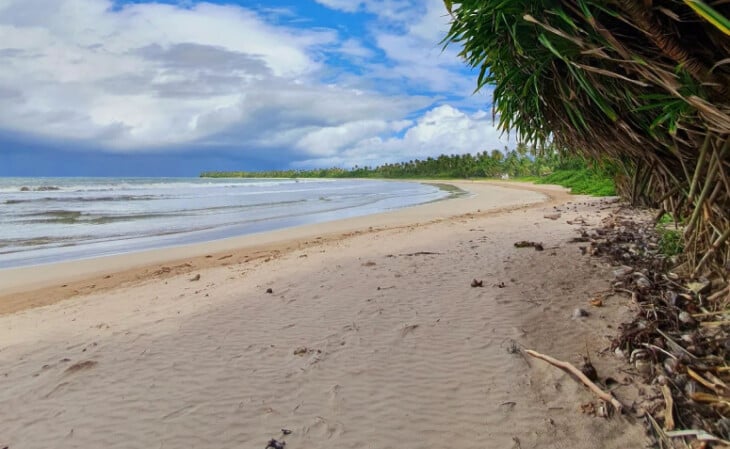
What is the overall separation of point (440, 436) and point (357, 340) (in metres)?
1.49

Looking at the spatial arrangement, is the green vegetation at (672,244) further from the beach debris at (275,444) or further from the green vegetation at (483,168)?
the green vegetation at (483,168)

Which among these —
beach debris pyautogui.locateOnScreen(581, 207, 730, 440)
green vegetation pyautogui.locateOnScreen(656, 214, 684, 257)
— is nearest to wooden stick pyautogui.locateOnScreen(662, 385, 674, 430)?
beach debris pyautogui.locateOnScreen(581, 207, 730, 440)

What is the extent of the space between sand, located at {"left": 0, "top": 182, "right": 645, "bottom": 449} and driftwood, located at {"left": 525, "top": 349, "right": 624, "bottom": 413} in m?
0.06

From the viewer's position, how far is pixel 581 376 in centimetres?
314

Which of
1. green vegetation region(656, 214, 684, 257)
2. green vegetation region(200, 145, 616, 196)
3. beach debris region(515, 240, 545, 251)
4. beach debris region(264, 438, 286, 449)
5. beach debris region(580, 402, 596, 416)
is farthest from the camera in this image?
green vegetation region(200, 145, 616, 196)

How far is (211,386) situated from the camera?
3.47m

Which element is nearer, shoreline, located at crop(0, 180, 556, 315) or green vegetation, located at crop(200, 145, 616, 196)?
shoreline, located at crop(0, 180, 556, 315)

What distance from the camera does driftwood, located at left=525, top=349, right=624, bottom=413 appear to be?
2.83 metres

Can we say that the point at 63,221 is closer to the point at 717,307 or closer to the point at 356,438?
the point at 356,438

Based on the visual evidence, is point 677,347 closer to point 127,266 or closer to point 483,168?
point 127,266

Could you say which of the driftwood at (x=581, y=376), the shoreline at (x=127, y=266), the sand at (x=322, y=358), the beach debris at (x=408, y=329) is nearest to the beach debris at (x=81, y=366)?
the sand at (x=322, y=358)

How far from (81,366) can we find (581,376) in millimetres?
4044

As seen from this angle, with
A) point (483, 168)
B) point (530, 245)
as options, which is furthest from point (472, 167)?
point (530, 245)

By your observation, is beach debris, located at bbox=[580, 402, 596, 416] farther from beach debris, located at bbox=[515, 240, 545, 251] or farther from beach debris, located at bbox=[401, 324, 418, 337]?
beach debris, located at bbox=[515, 240, 545, 251]
